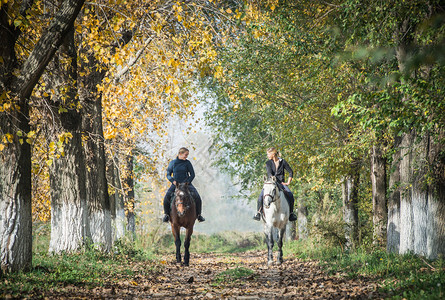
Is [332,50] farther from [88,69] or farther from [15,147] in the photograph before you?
[15,147]

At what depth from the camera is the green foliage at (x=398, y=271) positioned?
659 cm

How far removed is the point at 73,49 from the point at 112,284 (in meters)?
6.24

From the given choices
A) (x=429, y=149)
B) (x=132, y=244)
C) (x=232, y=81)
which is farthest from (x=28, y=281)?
(x=232, y=81)

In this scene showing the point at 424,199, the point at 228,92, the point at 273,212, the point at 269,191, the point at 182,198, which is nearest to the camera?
the point at 424,199

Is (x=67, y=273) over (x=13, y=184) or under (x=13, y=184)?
under

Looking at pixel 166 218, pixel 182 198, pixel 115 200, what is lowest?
pixel 166 218

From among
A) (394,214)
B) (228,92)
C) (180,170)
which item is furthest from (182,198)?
(394,214)

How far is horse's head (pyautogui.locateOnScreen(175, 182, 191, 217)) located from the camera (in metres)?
12.9

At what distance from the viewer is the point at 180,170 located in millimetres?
13453

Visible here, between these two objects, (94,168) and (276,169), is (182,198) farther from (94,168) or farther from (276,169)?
(94,168)

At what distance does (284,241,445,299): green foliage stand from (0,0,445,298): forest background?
0.85 metres

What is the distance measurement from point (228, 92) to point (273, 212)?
3728mm

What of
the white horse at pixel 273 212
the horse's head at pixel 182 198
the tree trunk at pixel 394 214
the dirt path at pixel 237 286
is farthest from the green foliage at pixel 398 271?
the horse's head at pixel 182 198

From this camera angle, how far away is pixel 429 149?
11367 millimetres
